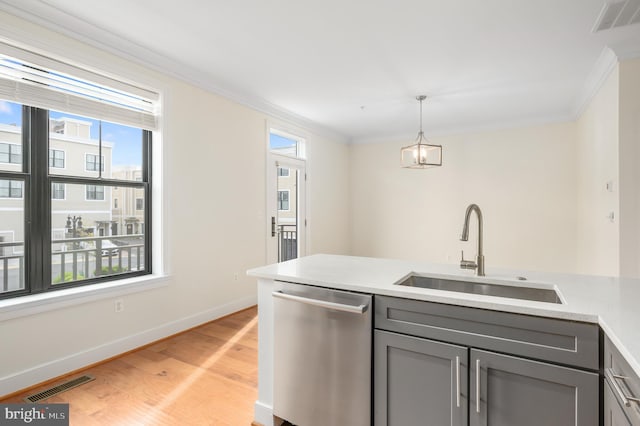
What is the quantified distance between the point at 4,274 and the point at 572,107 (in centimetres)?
649

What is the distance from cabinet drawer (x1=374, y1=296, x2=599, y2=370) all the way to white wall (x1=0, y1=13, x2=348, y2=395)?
2456 millimetres

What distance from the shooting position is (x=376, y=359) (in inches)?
60.6

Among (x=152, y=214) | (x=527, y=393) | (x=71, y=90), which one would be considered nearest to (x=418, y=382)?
(x=527, y=393)

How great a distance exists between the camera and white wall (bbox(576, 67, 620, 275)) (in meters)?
3.06

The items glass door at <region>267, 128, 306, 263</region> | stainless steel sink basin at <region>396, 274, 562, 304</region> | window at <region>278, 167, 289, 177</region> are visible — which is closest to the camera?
stainless steel sink basin at <region>396, 274, 562, 304</region>

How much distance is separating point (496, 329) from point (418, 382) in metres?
0.42

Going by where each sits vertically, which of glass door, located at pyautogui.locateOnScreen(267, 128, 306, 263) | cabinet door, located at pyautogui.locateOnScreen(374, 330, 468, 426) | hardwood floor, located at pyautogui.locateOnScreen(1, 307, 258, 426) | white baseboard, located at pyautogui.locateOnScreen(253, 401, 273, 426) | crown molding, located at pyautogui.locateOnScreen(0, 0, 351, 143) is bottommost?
hardwood floor, located at pyautogui.locateOnScreen(1, 307, 258, 426)

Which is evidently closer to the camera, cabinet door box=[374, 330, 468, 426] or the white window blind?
cabinet door box=[374, 330, 468, 426]

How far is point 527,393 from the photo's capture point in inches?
48.5

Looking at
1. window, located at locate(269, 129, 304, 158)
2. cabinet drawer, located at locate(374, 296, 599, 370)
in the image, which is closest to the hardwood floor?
cabinet drawer, located at locate(374, 296, 599, 370)

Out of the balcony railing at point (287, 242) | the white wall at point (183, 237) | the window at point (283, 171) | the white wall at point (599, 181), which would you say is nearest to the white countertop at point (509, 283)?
the white wall at point (183, 237)

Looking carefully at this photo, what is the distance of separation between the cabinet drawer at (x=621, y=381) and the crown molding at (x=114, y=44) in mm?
3603

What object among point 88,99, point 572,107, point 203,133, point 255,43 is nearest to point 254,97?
point 203,133

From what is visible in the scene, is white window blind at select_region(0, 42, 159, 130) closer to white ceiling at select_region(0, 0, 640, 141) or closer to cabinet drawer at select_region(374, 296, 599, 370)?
white ceiling at select_region(0, 0, 640, 141)
